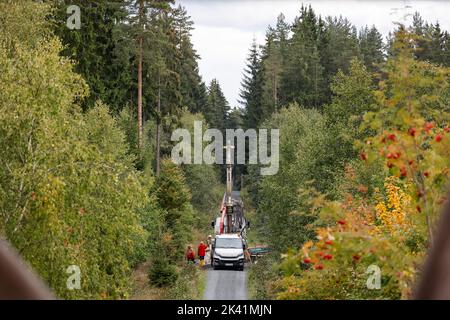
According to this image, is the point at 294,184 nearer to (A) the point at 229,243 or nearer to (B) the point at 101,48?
(A) the point at 229,243

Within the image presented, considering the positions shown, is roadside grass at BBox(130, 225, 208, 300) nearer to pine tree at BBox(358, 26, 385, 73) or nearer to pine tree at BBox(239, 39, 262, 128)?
pine tree at BBox(358, 26, 385, 73)

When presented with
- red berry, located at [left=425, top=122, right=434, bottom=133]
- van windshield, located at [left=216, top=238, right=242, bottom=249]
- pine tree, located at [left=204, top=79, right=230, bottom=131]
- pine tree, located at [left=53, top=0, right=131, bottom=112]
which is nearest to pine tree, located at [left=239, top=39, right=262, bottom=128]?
pine tree, located at [left=204, top=79, right=230, bottom=131]

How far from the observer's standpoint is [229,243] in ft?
102

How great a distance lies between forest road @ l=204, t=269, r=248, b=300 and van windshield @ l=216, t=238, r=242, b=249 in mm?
1217

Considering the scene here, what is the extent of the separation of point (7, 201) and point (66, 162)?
4.96ft

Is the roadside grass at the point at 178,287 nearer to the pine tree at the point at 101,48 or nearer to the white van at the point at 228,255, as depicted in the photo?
the white van at the point at 228,255

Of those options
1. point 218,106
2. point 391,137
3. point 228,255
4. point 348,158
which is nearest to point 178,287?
point 228,255

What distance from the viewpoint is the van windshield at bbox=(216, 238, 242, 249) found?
30906mm

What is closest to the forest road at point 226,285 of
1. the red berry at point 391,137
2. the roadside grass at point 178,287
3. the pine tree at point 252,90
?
the roadside grass at point 178,287

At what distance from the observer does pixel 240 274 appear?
96.1ft

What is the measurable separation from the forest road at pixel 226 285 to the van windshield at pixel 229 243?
122 cm

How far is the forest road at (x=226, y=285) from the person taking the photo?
23369 mm

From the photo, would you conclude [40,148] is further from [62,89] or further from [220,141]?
[220,141]
